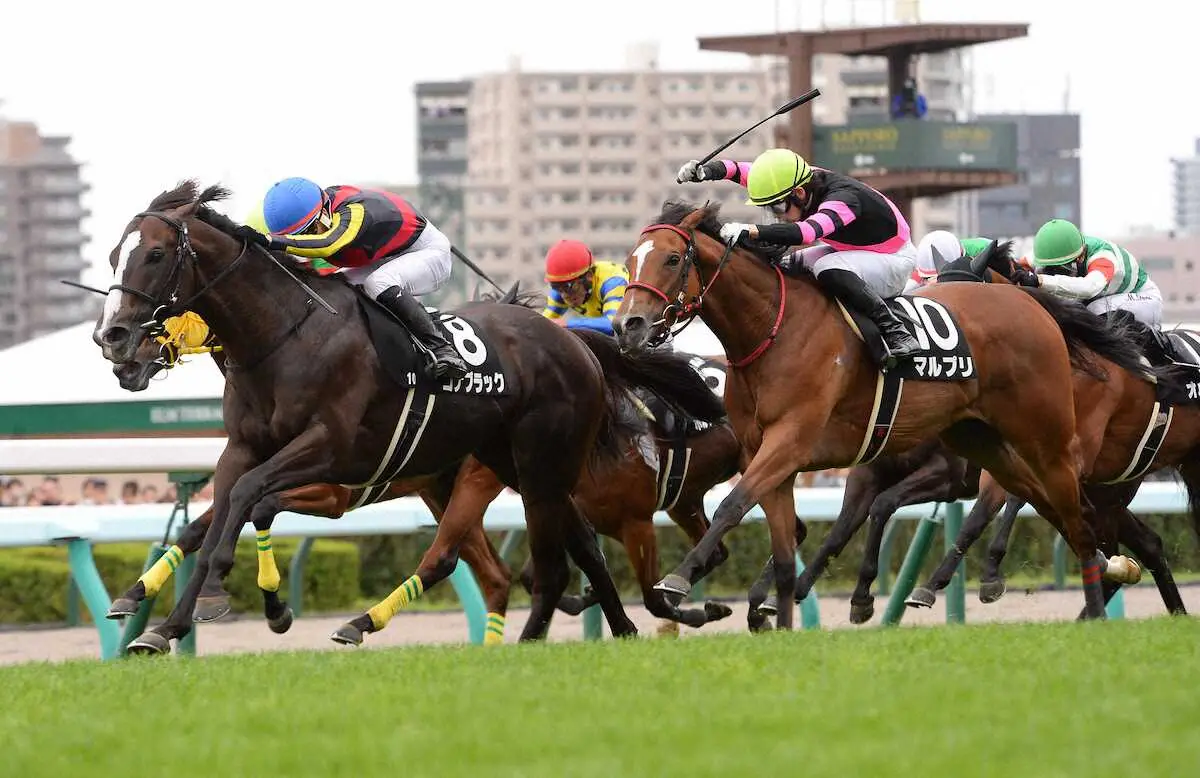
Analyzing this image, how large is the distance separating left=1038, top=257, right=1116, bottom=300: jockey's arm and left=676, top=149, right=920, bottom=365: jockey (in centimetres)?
131

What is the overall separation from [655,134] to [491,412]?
106858 millimetres

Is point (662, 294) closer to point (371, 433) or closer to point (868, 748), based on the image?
point (371, 433)

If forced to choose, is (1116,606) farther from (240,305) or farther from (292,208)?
(240,305)

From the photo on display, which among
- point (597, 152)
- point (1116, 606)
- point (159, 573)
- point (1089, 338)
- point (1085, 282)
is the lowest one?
point (597, 152)

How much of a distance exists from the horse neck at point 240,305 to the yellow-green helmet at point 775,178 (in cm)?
174

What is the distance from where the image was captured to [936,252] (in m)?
9.07

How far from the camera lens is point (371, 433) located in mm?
6867

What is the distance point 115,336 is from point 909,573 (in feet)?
13.8

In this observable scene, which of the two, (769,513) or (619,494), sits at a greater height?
(769,513)

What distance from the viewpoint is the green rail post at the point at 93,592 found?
7.84 m

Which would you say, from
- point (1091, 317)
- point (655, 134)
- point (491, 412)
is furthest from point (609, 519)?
point (655, 134)

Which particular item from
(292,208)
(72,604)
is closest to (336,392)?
(292,208)

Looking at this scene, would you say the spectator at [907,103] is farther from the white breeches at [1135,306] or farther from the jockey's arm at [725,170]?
the jockey's arm at [725,170]

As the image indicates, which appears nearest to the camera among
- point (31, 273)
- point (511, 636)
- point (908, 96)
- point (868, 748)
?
point (868, 748)
